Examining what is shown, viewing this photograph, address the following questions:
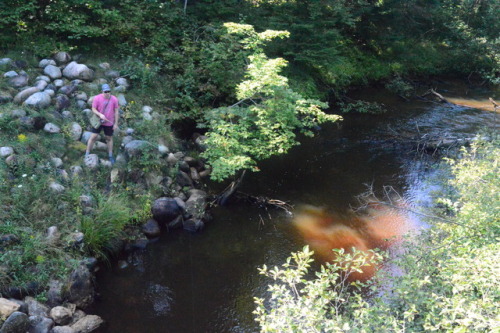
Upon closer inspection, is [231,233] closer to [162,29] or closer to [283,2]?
[162,29]

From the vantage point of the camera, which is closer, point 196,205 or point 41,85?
point 196,205

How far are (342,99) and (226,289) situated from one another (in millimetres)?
11334

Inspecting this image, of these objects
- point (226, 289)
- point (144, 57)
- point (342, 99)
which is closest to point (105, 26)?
point (144, 57)

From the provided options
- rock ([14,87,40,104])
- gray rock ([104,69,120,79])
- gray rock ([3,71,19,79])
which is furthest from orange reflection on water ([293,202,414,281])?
gray rock ([3,71,19,79])

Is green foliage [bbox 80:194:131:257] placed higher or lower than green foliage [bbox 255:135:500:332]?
lower

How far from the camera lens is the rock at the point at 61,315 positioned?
5594mm

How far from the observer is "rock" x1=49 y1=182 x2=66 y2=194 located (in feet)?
23.0

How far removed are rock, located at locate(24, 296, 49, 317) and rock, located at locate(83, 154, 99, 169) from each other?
296 centimetres

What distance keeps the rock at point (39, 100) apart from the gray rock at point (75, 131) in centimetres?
77

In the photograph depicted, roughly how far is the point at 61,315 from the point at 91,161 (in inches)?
130

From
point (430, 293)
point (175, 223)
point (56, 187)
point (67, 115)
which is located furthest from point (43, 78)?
point (430, 293)

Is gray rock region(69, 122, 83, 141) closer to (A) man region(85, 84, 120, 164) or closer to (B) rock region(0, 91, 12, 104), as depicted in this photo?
(A) man region(85, 84, 120, 164)

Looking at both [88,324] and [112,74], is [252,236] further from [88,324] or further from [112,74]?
[112,74]

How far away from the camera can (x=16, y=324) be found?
510 cm
